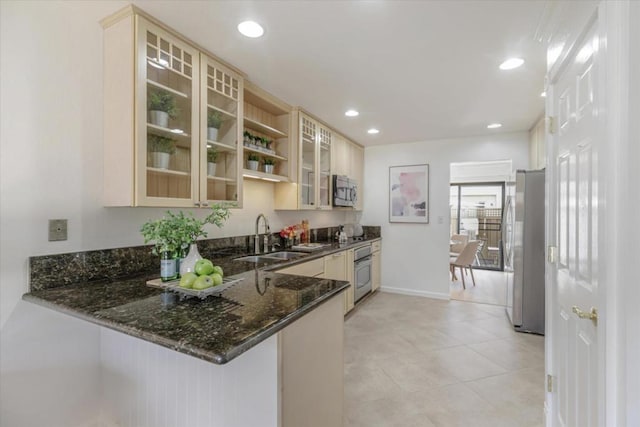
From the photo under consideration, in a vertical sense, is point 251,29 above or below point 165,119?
above

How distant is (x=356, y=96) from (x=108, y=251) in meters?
2.38

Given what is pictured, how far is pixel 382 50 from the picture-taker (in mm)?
1988

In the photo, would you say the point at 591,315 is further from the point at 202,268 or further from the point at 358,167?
the point at 358,167

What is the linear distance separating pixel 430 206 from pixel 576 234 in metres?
3.23

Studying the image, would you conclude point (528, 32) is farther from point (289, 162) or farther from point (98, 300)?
point (98, 300)

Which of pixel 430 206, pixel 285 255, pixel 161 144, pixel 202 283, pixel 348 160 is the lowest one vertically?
pixel 285 255

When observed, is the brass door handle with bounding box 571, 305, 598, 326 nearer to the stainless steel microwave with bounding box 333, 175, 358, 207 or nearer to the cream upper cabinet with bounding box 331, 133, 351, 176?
the stainless steel microwave with bounding box 333, 175, 358, 207

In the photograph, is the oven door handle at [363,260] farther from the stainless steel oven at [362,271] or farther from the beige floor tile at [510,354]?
the beige floor tile at [510,354]

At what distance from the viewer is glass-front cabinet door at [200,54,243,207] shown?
201cm

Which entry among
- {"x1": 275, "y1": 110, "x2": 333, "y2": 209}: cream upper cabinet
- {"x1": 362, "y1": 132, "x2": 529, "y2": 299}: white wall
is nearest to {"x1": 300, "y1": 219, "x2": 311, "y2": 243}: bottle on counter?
{"x1": 275, "y1": 110, "x2": 333, "y2": 209}: cream upper cabinet

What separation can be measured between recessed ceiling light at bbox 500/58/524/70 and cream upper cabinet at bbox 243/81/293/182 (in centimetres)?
193

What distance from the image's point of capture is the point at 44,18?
4.86 ft

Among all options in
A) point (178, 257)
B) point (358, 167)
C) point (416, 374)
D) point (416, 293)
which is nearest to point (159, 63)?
point (178, 257)

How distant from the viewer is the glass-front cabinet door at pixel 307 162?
10.6 feet
